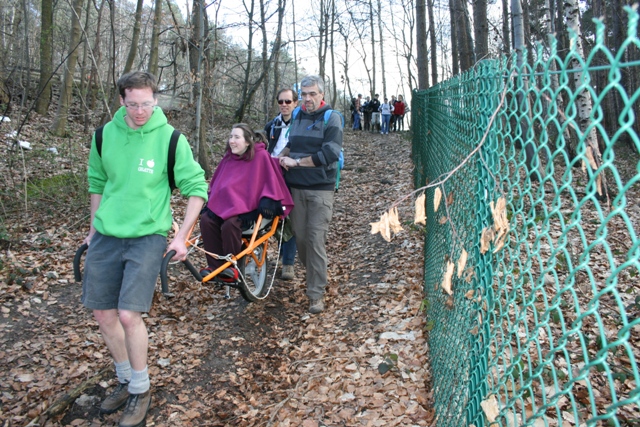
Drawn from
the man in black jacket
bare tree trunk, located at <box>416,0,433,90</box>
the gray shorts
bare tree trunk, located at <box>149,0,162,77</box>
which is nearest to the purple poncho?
the gray shorts

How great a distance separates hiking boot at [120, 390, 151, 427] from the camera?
3490 millimetres

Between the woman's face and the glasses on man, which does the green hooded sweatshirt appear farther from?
the woman's face

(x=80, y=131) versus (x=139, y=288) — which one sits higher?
(x=80, y=131)

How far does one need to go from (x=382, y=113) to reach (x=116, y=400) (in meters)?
22.1

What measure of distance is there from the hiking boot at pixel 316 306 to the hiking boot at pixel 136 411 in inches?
83.7

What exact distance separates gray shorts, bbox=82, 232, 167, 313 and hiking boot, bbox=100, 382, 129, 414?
768 mm

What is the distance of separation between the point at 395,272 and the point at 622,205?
16.9ft

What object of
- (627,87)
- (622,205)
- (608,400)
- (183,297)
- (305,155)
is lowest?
(608,400)

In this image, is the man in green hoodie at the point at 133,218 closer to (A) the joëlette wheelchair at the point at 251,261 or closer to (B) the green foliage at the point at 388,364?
(A) the joëlette wheelchair at the point at 251,261

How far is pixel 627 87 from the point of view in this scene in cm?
1862

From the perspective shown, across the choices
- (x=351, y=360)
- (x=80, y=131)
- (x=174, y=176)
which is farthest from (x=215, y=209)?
(x=80, y=131)

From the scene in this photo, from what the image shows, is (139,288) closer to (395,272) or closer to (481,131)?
(481,131)

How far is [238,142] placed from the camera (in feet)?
17.3

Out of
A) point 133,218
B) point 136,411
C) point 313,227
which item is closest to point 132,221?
point 133,218
